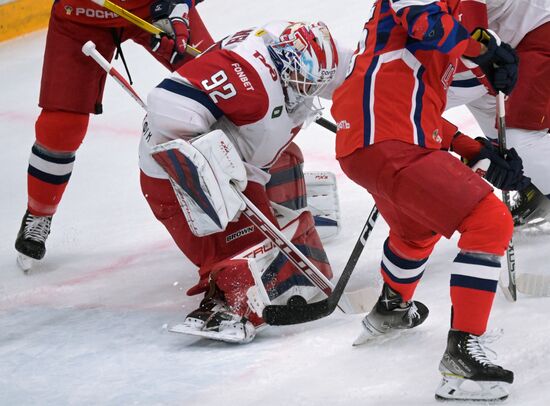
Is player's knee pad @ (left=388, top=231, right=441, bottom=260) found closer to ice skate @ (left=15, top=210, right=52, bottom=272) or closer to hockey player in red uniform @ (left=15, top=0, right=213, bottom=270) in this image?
hockey player in red uniform @ (left=15, top=0, right=213, bottom=270)

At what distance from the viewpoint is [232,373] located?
2533 mm

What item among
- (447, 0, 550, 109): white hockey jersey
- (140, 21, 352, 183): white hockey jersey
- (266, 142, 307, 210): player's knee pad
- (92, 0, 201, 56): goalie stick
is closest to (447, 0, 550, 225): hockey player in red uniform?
(447, 0, 550, 109): white hockey jersey

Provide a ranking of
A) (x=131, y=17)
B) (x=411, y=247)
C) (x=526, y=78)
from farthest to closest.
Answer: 1. (x=131, y=17)
2. (x=526, y=78)
3. (x=411, y=247)

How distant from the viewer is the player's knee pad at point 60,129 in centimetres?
346

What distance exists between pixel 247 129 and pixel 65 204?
1526mm

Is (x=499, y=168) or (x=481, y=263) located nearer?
(x=481, y=263)

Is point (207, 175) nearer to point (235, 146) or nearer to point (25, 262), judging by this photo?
point (235, 146)

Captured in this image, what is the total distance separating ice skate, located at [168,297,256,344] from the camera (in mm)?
2746

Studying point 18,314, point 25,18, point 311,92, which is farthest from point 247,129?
point 25,18

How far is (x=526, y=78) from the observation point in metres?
2.96

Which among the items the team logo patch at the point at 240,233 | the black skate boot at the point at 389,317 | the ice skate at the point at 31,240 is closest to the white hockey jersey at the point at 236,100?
the team logo patch at the point at 240,233

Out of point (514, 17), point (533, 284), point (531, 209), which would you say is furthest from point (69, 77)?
point (533, 284)

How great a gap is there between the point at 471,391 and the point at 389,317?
47cm

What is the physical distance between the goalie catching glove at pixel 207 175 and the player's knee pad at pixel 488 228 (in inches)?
31.9
